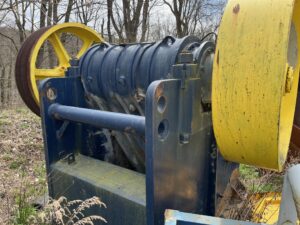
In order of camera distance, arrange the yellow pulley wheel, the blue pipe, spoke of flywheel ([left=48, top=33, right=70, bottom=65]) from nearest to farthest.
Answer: the blue pipe
the yellow pulley wheel
spoke of flywheel ([left=48, top=33, right=70, bottom=65])

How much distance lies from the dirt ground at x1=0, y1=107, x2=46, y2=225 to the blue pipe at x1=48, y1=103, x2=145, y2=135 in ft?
2.02

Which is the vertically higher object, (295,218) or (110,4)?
(110,4)

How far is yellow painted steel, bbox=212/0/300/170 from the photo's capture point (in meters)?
1.14

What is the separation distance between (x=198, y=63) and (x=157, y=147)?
0.46 meters

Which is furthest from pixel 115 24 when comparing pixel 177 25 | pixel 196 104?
pixel 196 104

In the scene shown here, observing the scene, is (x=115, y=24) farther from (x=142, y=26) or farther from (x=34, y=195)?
(x=34, y=195)

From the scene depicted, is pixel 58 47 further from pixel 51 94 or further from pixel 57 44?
pixel 51 94

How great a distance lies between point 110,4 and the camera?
43.2ft

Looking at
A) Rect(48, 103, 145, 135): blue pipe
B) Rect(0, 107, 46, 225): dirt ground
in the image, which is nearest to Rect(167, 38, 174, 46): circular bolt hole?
Rect(48, 103, 145, 135): blue pipe

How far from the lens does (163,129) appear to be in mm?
1473

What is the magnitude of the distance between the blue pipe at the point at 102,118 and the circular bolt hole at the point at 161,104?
0.12 meters

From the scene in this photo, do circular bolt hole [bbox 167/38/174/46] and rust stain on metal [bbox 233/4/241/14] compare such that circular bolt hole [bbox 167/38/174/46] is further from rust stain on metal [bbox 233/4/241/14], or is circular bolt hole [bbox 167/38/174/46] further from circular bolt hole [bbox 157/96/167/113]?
rust stain on metal [bbox 233/4/241/14]

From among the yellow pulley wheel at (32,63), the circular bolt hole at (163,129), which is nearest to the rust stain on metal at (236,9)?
the circular bolt hole at (163,129)

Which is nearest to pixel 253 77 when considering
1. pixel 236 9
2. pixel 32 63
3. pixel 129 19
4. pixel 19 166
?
pixel 236 9
